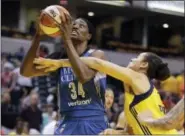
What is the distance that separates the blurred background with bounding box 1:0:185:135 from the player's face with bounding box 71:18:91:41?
86cm

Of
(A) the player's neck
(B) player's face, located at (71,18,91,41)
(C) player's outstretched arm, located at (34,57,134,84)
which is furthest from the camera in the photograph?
(A) the player's neck

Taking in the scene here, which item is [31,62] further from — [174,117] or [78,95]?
[174,117]

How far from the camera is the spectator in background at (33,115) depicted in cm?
971

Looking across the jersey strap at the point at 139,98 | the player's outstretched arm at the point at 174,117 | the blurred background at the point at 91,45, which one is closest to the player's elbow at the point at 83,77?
the jersey strap at the point at 139,98

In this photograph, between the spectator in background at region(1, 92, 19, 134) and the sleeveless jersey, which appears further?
the spectator in background at region(1, 92, 19, 134)

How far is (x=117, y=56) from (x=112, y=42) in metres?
1.79

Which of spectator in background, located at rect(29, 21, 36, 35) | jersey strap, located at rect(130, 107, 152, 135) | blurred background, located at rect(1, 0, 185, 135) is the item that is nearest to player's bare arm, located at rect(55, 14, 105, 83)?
jersey strap, located at rect(130, 107, 152, 135)

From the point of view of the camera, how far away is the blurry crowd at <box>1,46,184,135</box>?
9703 millimetres

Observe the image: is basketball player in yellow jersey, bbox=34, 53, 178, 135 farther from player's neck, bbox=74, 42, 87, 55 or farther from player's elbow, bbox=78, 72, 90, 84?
player's neck, bbox=74, 42, 87, 55

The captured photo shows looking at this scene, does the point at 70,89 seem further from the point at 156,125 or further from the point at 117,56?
the point at 117,56

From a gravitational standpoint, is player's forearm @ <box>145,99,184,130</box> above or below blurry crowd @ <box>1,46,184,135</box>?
above

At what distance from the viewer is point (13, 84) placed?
11266 millimetres

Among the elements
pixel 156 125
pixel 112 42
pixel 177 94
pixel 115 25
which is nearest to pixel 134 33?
pixel 115 25

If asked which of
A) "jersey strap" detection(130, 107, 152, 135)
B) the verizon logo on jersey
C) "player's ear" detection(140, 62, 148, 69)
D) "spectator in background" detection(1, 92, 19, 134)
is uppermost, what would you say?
"player's ear" detection(140, 62, 148, 69)
